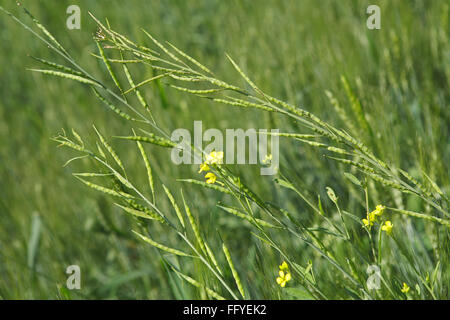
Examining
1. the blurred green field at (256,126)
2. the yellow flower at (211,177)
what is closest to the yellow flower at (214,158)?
the yellow flower at (211,177)

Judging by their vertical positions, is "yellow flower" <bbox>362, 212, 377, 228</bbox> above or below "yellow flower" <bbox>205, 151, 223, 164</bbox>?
below

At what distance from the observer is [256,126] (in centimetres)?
183

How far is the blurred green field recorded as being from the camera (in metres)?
1.17

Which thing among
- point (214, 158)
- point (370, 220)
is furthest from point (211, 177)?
point (370, 220)

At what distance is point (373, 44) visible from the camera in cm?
187

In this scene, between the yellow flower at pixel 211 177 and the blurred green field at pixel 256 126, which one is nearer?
the yellow flower at pixel 211 177

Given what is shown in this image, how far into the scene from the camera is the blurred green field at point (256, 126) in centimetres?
117

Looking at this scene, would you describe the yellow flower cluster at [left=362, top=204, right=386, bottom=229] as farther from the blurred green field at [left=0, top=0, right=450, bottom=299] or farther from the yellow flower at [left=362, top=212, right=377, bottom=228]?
the blurred green field at [left=0, top=0, right=450, bottom=299]

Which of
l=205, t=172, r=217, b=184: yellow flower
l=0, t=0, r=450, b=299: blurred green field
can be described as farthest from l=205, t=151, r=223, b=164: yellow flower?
l=0, t=0, r=450, b=299: blurred green field

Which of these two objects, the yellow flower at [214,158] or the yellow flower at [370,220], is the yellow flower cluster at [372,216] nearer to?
the yellow flower at [370,220]

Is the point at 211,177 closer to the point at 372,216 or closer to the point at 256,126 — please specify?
the point at 372,216
